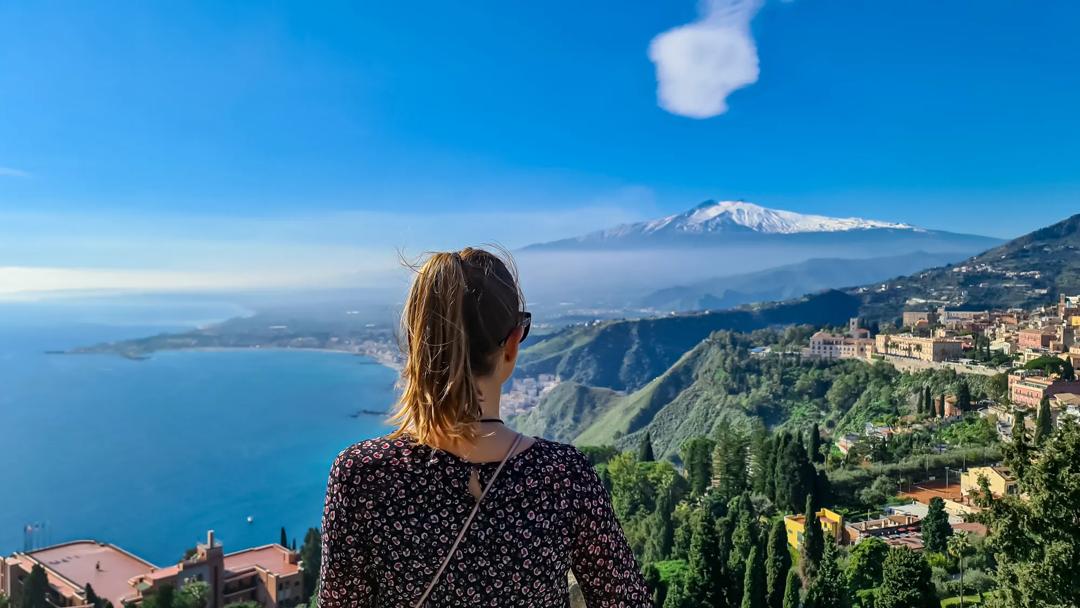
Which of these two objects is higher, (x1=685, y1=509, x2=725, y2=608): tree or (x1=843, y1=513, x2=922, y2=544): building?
(x1=685, y1=509, x2=725, y2=608): tree

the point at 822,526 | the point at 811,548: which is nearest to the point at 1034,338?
the point at 822,526

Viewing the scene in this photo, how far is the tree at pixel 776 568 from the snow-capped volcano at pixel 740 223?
152776 millimetres

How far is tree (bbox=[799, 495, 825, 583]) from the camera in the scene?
8.52 metres

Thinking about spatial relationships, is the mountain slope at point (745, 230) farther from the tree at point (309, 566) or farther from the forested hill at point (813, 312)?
the tree at point (309, 566)

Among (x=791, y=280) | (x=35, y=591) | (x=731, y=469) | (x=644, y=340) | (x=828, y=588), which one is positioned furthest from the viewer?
(x=791, y=280)

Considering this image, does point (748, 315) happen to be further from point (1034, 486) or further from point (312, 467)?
point (1034, 486)

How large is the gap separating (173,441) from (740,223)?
440 ft

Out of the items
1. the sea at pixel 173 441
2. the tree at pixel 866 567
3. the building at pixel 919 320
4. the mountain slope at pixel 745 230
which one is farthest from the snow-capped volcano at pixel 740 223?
the tree at pixel 866 567

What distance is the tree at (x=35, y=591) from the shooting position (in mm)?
13188

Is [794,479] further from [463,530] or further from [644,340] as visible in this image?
[644,340]

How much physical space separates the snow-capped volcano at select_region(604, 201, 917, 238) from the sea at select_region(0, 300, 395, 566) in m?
96.2

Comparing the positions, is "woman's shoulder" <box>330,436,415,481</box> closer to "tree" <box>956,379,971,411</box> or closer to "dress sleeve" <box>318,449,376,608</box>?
"dress sleeve" <box>318,449,376,608</box>

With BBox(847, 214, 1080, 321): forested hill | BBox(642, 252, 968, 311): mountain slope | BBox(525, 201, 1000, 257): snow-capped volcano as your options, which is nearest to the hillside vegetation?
BBox(847, 214, 1080, 321): forested hill

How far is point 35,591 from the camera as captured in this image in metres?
13.3
